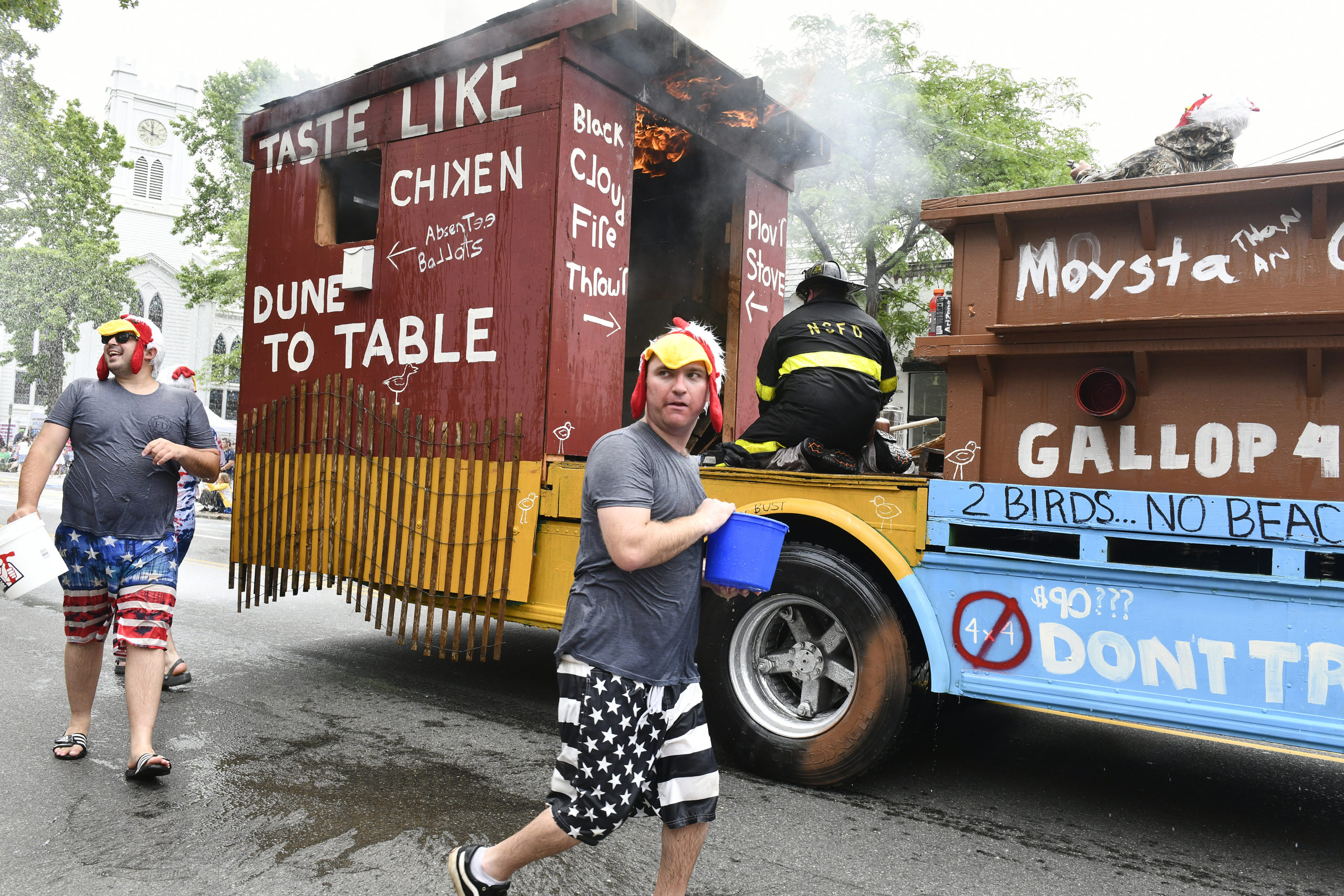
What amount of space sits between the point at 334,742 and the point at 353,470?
5.36 feet

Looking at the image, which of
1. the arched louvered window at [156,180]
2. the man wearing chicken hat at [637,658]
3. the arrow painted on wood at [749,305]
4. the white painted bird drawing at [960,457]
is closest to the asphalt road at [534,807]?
the man wearing chicken hat at [637,658]

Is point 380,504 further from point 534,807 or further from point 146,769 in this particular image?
point 534,807

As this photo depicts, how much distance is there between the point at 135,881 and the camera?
287cm

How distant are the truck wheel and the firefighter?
2.18 ft

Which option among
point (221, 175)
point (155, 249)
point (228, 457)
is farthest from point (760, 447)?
point (155, 249)

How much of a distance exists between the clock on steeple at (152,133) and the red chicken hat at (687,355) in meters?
59.8

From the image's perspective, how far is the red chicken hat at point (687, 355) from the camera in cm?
237

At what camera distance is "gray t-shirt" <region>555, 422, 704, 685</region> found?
2.34 m

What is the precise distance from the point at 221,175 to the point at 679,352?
25.2m

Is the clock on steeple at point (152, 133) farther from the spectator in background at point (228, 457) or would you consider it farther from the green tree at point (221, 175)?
the spectator in background at point (228, 457)

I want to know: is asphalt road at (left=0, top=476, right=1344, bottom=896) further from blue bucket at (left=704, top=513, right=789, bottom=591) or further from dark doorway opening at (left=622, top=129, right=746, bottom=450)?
dark doorway opening at (left=622, top=129, right=746, bottom=450)

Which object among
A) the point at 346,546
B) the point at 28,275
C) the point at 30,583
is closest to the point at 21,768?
the point at 30,583

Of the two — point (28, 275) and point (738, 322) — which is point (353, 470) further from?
point (28, 275)

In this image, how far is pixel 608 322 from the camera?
514 centimetres
